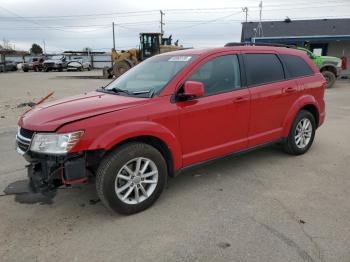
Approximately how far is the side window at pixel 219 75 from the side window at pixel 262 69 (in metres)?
0.23

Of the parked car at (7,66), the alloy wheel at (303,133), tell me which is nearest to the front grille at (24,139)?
the alloy wheel at (303,133)

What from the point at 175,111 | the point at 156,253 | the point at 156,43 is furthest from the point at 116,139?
the point at 156,43

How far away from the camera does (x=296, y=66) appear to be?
209 inches

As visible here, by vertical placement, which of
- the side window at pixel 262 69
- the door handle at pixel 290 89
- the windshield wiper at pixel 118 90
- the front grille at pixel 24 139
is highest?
the side window at pixel 262 69

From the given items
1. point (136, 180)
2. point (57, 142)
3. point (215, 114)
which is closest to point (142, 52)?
point (215, 114)

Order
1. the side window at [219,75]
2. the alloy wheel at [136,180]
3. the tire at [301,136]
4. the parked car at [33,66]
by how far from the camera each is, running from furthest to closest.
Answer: the parked car at [33,66] → the tire at [301,136] → the side window at [219,75] → the alloy wheel at [136,180]

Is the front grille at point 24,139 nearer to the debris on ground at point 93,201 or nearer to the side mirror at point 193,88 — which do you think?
the debris on ground at point 93,201

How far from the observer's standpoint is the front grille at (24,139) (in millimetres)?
3390

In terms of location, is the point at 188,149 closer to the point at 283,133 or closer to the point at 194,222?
the point at 194,222

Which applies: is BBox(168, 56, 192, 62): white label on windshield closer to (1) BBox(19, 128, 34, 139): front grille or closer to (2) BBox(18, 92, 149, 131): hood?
(2) BBox(18, 92, 149, 131): hood

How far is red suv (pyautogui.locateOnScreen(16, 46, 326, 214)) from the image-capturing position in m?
3.25

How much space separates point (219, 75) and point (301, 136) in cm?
208

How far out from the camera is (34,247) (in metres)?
3.02

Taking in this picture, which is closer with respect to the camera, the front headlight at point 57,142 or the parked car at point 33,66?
the front headlight at point 57,142
